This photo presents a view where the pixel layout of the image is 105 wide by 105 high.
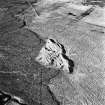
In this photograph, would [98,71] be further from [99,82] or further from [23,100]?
[23,100]

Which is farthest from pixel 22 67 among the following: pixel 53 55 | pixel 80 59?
pixel 80 59

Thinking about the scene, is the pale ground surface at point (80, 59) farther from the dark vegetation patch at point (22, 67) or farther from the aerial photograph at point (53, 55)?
the dark vegetation patch at point (22, 67)

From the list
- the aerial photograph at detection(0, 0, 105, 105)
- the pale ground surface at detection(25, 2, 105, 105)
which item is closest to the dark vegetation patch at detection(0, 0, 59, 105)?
the aerial photograph at detection(0, 0, 105, 105)

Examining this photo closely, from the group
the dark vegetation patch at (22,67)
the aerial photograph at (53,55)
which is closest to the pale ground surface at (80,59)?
the aerial photograph at (53,55)

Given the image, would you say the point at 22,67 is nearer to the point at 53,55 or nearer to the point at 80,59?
the point at 53,55

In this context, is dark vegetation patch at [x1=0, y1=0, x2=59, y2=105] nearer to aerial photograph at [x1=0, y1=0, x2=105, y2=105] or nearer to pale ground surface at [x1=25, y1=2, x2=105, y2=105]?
aerial photograph at [x1=0, y1=0, x2=105, y2=105]

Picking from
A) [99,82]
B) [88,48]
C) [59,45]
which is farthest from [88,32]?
[99,82]
